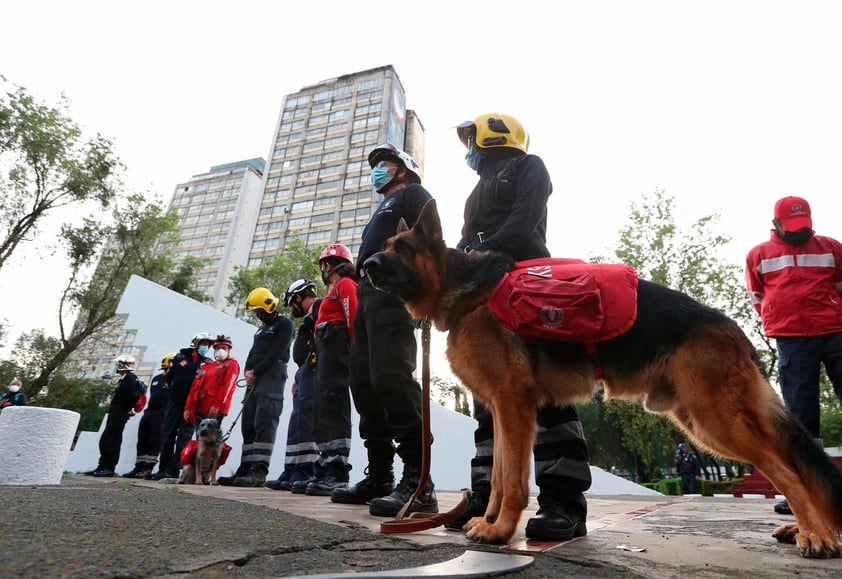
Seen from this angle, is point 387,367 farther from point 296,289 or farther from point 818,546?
Answer: point 296,289

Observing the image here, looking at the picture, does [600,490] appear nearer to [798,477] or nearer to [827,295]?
[827,295]

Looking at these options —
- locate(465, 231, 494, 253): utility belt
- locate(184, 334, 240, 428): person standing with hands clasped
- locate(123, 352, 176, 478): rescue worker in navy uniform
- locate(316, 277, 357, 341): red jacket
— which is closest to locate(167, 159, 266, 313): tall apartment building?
locate(123, 352, 176, 478): rescue worker in navy uniform

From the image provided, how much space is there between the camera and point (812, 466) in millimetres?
2125

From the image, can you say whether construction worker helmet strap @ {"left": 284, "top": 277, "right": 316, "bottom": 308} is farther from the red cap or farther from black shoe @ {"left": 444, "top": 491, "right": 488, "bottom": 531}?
the red cap

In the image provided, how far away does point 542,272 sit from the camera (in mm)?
2516

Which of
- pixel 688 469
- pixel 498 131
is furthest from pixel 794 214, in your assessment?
pixel 688 469

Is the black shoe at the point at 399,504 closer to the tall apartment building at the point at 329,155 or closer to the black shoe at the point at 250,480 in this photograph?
the black shoe at the point at 250,480

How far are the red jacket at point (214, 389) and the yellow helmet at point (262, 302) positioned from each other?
1.28 metres

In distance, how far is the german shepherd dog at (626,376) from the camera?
6.98ft

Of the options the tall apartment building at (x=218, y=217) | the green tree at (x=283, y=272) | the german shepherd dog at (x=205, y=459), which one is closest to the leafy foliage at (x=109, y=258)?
the green tree at (x=283, y=272)

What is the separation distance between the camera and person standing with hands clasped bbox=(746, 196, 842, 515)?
12.5 feet

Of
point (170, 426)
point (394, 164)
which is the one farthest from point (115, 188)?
point (394, 164)

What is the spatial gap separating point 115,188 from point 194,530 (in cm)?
2777

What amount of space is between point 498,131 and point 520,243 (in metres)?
0.98
